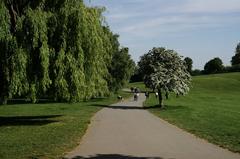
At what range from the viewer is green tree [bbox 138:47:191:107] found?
40.8 meters

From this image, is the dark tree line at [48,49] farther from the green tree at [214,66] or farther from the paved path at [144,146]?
the green tree at [214,66]

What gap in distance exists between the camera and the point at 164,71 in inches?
1617

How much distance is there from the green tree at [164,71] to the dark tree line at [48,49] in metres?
13.6

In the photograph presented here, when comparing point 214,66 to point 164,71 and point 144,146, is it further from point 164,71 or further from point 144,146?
point 144,146

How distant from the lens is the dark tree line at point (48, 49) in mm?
24344

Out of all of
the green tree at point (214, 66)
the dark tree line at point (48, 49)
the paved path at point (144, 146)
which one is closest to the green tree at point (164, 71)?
the dark tree line at point (48, 49)

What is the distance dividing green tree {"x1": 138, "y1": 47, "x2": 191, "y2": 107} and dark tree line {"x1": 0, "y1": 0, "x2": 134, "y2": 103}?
535 inches

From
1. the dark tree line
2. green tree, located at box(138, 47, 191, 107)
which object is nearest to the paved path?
the dark tree line

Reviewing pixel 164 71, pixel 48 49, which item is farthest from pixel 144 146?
pixel 164 71

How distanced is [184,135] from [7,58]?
33.0ft

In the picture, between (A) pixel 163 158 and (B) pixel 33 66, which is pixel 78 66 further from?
(A) pixel 163 158

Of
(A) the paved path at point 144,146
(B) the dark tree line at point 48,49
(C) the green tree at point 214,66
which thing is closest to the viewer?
(A) the paved path at point 144,146

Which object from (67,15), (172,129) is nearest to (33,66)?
(67,15)

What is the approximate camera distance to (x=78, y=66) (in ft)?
85.5
